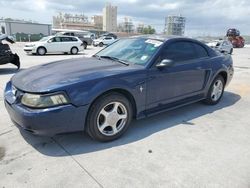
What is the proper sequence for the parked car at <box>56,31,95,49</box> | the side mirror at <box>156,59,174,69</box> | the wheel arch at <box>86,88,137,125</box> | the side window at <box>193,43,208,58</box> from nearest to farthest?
the wheel arch at <box>86,88,137,125</box>, the side mirror at <box>156,59,174,69</box>, the side window at <box>193,43,208,58</box>, the parked car at <box>56,31,95,49</box>

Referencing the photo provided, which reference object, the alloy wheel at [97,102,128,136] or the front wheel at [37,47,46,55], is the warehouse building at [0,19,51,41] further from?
the alloy wheel at [97,102,128,136]

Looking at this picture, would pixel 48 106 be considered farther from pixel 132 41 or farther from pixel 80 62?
pixel 132 41

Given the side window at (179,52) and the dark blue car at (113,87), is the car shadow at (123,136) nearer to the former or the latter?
the dark blue car at (113,87)

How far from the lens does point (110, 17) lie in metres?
127

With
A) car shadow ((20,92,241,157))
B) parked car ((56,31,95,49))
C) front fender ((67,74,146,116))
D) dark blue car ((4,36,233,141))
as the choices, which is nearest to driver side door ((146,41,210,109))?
dark blue car ((4,36,233,141))

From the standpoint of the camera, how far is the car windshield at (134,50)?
3.73 meters

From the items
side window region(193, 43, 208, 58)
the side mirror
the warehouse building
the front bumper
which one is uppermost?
the warehouse building

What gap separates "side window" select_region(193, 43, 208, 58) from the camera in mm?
4543

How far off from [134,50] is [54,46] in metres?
13.9

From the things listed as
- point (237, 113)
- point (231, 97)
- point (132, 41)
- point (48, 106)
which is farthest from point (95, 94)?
point (231, 97)

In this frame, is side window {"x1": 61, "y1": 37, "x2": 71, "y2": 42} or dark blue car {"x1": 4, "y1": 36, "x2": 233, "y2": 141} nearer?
dark blue car {"x1": 4, "y1": 36, "x2": 233, "y2": 141}

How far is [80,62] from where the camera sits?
3.88 m

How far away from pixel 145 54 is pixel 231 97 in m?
3.26

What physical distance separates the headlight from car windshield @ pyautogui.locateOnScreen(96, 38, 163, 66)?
1.37m
